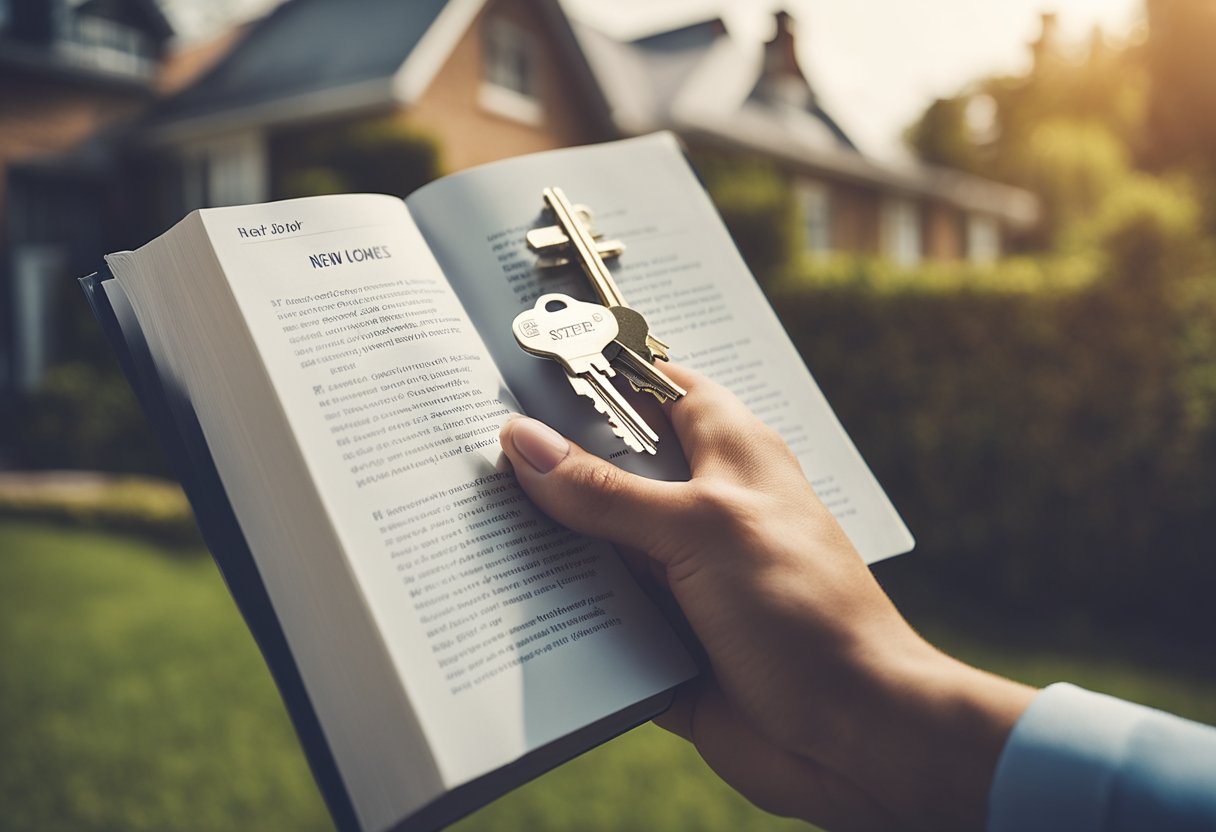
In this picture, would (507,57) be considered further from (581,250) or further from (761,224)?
(581,250)

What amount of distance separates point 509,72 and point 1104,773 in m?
11.9

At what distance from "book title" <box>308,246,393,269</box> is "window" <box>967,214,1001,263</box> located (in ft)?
72.8

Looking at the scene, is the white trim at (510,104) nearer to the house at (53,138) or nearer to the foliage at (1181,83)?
the house at (53,138)

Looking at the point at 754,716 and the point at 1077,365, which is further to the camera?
the point at 1077,365

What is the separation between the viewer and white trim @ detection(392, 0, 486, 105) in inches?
375

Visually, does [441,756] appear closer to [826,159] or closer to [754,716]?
[754,716]

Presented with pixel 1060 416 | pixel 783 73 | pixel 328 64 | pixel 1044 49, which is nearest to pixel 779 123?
pixel 783 73

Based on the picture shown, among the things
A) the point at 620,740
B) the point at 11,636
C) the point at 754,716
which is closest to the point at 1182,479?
the point at 620,740

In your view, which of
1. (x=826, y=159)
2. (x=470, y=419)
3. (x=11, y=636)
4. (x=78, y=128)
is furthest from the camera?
(x=826, y=159)

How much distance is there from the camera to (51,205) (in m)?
11.7

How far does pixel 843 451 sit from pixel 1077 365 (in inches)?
178

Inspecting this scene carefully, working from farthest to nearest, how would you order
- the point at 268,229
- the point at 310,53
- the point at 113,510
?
the point at 310,53 < the point at 113,510 < the point at 268,229

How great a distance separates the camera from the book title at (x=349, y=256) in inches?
47.6

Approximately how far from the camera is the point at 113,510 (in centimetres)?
646
